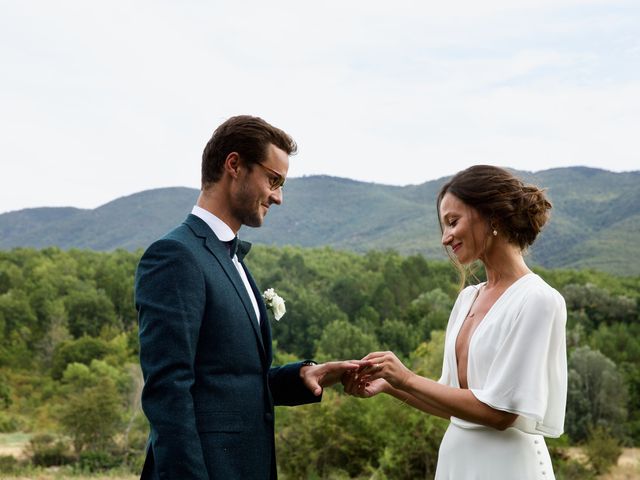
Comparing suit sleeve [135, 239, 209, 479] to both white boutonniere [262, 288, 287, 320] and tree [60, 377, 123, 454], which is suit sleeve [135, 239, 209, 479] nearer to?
white boutonniere [262, 288, 287, 320]

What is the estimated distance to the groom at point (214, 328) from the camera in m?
2.80

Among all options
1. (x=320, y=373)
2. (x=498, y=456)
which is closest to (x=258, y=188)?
(x=320, y=373)

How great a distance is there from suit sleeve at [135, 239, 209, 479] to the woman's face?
3.23 feet

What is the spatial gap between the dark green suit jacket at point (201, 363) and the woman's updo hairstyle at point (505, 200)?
3.05ft

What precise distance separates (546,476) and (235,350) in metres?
1.22

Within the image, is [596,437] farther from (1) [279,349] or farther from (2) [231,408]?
(2) [231,408]

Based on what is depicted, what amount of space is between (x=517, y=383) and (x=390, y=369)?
489mm

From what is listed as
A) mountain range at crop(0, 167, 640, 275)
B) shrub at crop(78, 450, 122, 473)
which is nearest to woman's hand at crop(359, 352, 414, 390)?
shrub at crop(78, 450, 122, 473)

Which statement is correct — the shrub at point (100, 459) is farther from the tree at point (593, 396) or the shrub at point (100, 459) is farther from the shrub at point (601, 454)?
the tree at point (593, 396)

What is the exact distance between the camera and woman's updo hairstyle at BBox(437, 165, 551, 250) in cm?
317

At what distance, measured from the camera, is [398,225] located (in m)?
168

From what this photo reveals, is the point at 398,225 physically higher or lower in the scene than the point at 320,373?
higher

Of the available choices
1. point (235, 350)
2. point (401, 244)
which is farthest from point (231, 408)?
point (401, 244)

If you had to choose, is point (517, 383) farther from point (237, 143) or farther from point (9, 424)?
point (9, 424)
